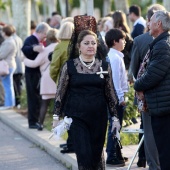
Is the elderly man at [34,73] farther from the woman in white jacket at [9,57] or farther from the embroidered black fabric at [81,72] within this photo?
the embroidered black fabric at [81,72]

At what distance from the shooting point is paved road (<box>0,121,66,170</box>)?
10.1 metres

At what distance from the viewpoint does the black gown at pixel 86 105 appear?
766 cm

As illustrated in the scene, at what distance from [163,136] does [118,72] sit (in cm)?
200

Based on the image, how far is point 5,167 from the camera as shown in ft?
33.0

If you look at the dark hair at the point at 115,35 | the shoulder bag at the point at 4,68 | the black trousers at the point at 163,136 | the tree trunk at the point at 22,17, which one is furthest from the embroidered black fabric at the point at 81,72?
the tree trunk at the point at 22,17

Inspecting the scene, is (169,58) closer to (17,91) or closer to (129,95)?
(129,95)

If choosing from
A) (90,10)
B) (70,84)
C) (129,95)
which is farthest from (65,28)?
(70,84)

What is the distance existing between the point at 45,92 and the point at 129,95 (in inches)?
60.4

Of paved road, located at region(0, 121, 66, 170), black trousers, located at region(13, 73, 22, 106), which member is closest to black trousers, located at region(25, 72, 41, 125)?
paved road, located at region(0, 121, 66, 170)

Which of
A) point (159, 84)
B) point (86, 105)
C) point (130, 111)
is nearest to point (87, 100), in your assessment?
point (86, 105)

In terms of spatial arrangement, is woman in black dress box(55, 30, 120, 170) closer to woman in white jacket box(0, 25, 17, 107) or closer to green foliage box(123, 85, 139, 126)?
green foliage box(123, 85, 139, 126)

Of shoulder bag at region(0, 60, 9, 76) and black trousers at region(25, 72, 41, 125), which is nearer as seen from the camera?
black trousers at region(25, 72, 41, 125)

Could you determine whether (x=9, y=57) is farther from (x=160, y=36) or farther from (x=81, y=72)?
(x=160, y=36)

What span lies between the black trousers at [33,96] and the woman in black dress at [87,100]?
212 inches
